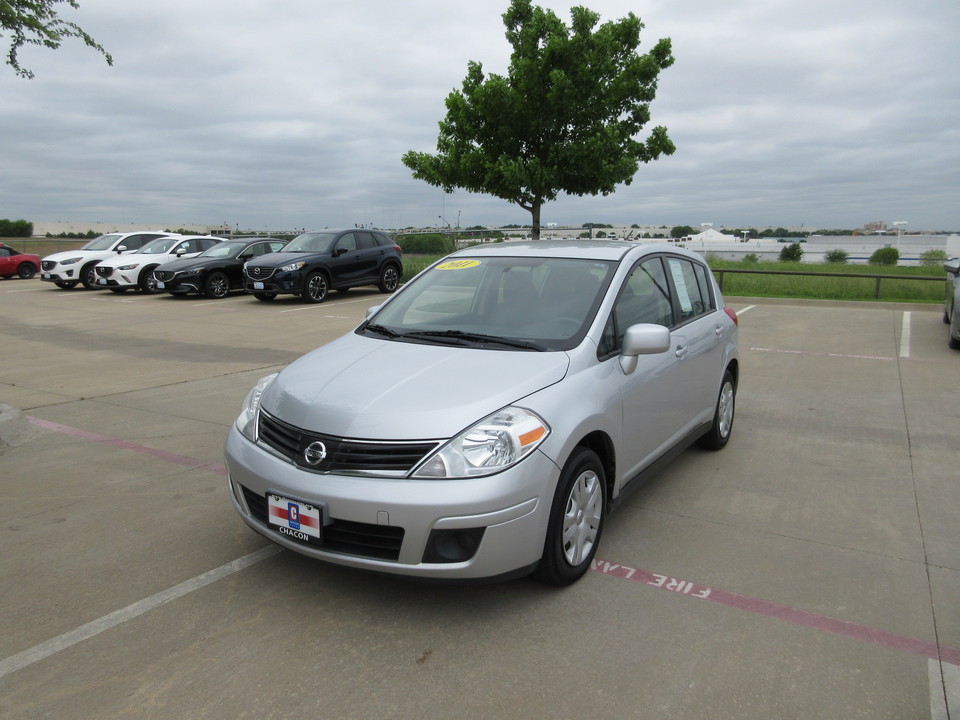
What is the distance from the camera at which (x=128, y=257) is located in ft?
65.6

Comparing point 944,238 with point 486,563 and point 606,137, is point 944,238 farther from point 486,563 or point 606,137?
point 486,563

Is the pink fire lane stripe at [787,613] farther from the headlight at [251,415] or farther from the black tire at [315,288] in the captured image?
the black tire at [315,288]

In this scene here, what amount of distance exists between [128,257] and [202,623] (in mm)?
19390

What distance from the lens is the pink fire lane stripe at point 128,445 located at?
5.15 meters

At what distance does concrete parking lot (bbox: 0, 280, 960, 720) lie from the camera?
8.63ft

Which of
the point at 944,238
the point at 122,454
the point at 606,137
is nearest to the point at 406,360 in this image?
the point at 122,454

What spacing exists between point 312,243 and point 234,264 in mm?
2602

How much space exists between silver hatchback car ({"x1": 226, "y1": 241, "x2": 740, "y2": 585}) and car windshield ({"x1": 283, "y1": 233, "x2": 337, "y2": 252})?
13363 millimetres

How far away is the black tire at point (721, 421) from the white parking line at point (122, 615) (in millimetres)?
3364

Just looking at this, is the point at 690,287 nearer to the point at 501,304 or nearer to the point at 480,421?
the point at 501,304

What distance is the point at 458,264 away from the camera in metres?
4.77

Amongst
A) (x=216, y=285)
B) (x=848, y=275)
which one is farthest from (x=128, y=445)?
(x=848, y=275)

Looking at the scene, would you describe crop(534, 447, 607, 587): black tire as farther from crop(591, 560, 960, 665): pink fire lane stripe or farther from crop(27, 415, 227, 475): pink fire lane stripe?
crop(27, 415, 227, 475): pink fire lane stripe

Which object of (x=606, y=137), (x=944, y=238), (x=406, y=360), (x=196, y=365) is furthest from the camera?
(x=944, y=238)
